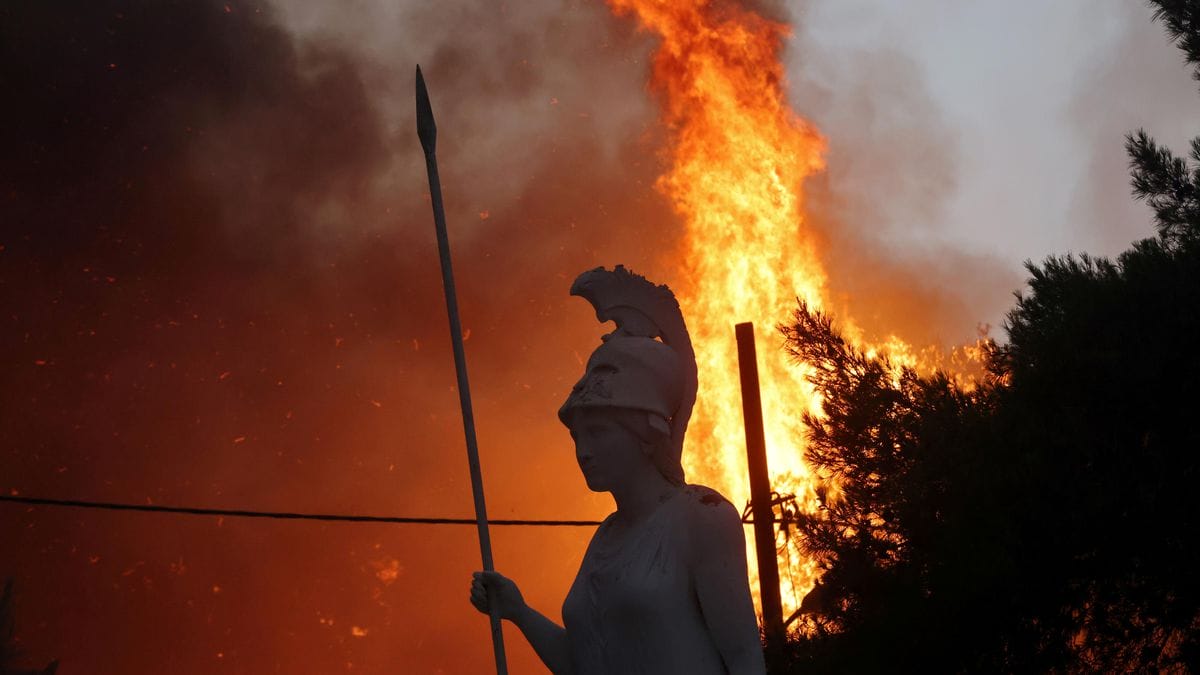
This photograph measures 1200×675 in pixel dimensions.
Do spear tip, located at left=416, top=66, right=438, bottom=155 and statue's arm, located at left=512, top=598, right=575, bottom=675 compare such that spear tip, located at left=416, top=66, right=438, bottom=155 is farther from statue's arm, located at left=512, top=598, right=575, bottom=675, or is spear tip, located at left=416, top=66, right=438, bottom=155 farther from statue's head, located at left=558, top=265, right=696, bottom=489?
statue's arm, located at left=512, top=598, right=575, bottom=675

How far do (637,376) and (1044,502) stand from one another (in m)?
7.45

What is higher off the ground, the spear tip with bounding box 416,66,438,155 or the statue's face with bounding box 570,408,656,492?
the spear tip with bounding box 416,66,438,155

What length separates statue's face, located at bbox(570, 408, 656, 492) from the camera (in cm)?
462

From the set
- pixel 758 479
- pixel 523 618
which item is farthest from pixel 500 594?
pixel 758 479

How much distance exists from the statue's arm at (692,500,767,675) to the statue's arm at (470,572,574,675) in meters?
0.54

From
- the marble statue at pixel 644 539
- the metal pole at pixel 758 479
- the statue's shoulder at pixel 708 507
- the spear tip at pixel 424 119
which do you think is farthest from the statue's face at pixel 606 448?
the metal pole at pixel 758 479

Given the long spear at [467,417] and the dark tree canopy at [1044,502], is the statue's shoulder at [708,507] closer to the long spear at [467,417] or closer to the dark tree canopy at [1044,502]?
the long spear at [467,417]

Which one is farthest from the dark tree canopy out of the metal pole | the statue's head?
the statue's head

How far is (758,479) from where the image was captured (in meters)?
14.4

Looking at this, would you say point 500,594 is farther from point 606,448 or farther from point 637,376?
point 637,376

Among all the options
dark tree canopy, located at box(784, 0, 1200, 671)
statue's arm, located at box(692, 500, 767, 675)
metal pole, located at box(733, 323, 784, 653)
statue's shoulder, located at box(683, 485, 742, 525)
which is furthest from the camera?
metal pole, located at box(733, 323, 784, 653)

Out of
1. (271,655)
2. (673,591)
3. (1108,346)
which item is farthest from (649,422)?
(271,655)

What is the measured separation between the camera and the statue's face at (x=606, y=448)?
4.62 m

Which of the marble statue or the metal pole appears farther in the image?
the metal pole
